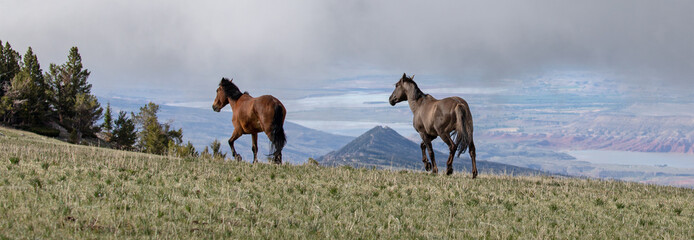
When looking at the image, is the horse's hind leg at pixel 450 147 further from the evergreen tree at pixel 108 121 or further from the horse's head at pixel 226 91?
the evergreen tree at pixel 108 121

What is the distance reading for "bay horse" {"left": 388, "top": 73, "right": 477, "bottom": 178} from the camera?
1812cm

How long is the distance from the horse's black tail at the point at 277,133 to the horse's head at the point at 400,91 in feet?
14.4

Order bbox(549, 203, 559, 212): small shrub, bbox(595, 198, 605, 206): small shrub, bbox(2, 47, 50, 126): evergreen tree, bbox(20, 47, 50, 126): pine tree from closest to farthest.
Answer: bbox(549, 203, 559, 212): small shrub < bbox(595, 198, 605, 206): small shrub < bbox(2, 47, 50, 126): evergreen tree < bbox(20, 47, 50, 126): pine tree

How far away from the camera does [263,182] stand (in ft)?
48.4

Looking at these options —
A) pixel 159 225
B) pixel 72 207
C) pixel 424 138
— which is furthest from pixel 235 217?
pixel 424 138

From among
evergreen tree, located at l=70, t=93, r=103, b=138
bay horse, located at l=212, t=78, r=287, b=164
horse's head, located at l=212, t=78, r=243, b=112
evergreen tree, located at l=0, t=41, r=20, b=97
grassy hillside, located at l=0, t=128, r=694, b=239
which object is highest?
evergreen tree, located at l=0, t=41, r=20, b=97

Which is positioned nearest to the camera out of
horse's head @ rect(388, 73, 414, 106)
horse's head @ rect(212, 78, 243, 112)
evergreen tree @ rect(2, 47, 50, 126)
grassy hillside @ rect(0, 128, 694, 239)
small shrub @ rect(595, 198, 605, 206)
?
grassy hillside @ rect(0, 128, 694, 239)

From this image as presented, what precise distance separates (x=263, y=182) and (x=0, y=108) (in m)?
73.5

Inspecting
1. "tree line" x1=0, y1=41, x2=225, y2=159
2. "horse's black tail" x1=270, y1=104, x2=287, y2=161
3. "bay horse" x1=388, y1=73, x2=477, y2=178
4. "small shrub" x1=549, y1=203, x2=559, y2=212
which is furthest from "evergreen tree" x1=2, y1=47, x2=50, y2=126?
"small shrub" x1=549, y1=203, x2=559, y2=212

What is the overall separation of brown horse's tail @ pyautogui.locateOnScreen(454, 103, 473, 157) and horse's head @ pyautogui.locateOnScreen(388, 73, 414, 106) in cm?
368

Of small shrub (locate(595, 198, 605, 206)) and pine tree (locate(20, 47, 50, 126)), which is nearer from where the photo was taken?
small shrub (locate(595, 198, 605, 206))

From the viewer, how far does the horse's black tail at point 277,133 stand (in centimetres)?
2103

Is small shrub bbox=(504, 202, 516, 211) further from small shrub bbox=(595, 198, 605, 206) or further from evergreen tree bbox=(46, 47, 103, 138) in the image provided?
evergreen tree bbox=(46, 47, 103, 138)

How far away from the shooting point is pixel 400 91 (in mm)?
22281
